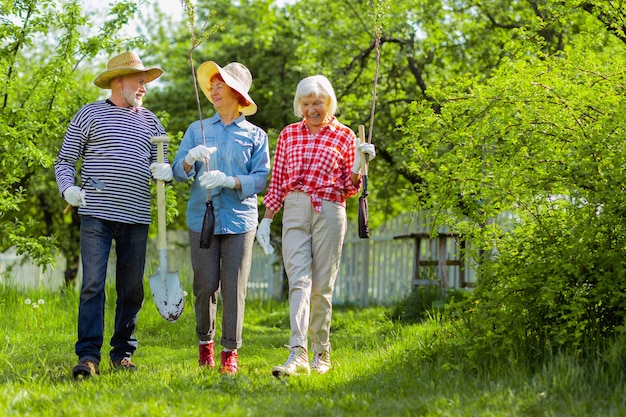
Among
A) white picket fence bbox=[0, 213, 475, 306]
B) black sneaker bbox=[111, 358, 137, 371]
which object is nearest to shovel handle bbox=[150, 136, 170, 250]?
black sneaker bbox=[111, 358, 137, 371]

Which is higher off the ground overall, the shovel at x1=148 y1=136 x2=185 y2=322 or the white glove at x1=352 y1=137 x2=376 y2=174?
the white glove at x1=352 y1=137 x2=376 y2=174

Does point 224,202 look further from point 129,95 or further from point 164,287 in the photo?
point 129,95

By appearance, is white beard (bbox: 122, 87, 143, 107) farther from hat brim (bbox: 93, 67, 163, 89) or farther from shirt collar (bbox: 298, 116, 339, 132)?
shirt collar (bbox: 298, 116, 339, 132)

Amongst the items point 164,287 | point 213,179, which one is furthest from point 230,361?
point 213,179

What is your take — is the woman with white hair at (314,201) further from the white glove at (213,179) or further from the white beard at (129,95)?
the white beard at (129,95)

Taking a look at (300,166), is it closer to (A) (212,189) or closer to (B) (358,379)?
(A) (212,189)

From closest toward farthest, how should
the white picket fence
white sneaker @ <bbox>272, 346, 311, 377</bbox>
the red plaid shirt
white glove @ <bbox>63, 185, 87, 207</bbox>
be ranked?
white sneaker @ <bbox>272, 346, 311, 377</bbox>
white glove @ <bbox>63, 185, 87, 207</bbox>
the red plaid shirt
the white picket fence

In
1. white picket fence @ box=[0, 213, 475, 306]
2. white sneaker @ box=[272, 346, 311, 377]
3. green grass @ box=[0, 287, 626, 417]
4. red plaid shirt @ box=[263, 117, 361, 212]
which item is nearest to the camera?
green grass @ box=[0, 287, 626, 417]

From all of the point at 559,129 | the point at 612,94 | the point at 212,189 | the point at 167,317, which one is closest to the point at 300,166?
the point at 212,189

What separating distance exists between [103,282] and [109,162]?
696 millimetres

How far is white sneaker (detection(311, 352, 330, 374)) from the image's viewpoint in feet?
16.4

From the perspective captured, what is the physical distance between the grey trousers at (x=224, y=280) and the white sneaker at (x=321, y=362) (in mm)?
460

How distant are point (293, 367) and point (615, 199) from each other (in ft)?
6.25

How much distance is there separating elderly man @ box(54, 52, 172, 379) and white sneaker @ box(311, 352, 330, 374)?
3.48 ft
